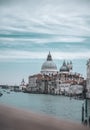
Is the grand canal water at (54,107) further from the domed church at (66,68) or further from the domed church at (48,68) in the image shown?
the domed church at (48,68)

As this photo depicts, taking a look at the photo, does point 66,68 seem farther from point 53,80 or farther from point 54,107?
point 54,107

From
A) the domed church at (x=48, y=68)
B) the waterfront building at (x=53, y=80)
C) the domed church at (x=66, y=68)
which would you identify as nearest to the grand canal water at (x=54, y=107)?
the waterfront building at (x=53, y=80)

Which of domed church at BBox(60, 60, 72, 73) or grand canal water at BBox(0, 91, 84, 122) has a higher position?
domed church at BBox(60, 60, 72, 73)

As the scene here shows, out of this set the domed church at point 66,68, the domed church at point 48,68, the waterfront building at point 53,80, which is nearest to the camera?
the waterfront building at point 53,80

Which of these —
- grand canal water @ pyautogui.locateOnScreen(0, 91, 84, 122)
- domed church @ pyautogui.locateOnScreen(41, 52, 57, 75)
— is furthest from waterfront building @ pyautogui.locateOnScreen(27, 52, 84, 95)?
grand canal water @ pyautogui.locateOnScreen(0, 91, 84, 122)

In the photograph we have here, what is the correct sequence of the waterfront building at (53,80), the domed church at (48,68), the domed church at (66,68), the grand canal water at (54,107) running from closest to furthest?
1. the grand canal water at (54,107)
2. the waterfront building at (53,80)
3. the domed church at (66,68)
4. the domed church at (48,68)

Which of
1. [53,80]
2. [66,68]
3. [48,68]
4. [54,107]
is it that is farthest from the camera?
[48,68]

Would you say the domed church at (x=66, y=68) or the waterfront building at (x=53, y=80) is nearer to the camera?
the waterfront building at (x=53, y=80)

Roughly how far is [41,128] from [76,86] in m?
28.2

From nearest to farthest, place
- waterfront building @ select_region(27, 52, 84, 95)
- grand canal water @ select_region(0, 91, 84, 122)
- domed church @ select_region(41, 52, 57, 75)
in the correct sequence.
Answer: grand canal water @ select_region(0, 91, 84, 122)
waterfront building @ select_region(27, 52, 84, 95)
domed church @ select_region(41, 52, 57, 75)

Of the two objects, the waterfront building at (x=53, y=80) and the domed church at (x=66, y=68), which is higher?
the domed church at (x=66, y=68)

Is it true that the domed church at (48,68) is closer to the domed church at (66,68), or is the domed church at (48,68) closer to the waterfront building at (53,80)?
the waterfront building at (53,80)

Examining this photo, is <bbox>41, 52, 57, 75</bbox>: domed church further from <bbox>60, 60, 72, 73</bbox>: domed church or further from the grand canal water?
the grand canal water

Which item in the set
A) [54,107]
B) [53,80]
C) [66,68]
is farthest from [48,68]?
[54,107]
